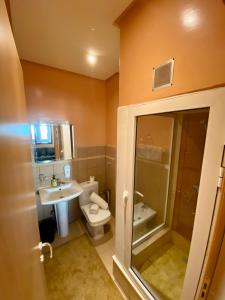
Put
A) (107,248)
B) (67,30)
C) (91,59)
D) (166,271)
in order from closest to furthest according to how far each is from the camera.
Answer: (67,30), (166,271), (91,59), (107,248)

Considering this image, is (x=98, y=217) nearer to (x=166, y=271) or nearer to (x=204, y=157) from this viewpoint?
(x=166, y=271)

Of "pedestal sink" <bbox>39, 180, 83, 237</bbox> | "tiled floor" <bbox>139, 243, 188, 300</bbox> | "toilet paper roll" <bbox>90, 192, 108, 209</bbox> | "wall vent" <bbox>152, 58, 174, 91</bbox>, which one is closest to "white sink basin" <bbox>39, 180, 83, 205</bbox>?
"pedestal sink" <bbox>39, 180, 83, 237</bbox>

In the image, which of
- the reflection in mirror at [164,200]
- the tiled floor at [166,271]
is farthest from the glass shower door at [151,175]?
the tiled floor at [166,271]

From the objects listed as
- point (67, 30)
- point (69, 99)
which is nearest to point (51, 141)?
point (69, 99)

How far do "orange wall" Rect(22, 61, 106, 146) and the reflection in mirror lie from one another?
125cm

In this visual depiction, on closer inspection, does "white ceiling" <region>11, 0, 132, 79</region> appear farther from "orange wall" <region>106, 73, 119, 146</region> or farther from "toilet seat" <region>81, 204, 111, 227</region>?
"toilet seat" <region>81, 204, 111, 227</region>

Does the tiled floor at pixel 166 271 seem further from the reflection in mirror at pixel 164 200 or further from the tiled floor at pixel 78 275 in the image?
the tiled floor at pixel 78 275

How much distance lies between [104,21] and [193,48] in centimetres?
89

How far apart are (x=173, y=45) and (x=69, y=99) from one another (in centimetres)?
173

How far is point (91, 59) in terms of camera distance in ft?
5.82

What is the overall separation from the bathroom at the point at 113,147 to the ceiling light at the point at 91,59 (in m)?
0.03

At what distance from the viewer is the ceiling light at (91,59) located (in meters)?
1.68

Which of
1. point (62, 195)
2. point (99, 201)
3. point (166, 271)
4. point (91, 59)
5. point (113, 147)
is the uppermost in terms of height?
point (91, 59)

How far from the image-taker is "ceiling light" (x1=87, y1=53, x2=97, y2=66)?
1.68 m
